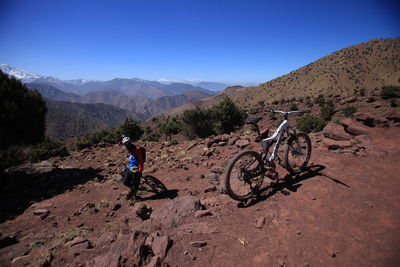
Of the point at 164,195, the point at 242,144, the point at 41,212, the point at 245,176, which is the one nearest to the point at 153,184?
the point at 164,195

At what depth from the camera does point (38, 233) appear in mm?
4703

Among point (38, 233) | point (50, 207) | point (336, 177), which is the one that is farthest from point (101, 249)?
point (336, 177)

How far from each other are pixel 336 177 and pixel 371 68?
82.7 m

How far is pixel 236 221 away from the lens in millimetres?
3611

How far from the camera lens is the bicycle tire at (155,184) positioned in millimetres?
6105

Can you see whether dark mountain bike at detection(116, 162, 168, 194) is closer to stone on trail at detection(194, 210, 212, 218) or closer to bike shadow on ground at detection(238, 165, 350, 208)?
stone on trail at detection(194, 210, 212, 218)

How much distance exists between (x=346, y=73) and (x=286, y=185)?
265 feet

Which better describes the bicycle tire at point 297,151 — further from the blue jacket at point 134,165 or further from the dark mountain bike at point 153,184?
the blue jacket at point 134,165

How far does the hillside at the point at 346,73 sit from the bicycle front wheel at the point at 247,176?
2550 inches

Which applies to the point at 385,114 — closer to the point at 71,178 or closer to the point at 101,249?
the point at 101,249

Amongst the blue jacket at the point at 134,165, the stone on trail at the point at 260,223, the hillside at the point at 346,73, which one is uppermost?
the hillside at the point at 346,73

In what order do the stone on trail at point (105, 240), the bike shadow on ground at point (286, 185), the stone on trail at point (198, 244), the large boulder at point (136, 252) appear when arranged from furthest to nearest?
1. the bike shadow on ground at point (286, 185)
2. the stone on trail at point (105, 240)
3. the stone on trail at point (198, 244)
4. the large boulder at point (136, 252)

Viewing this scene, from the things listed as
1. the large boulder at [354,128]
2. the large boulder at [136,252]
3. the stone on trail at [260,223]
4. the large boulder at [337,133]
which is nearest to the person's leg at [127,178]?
the large boulder at [136,252]

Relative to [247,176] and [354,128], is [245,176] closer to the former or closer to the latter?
[247,176]
